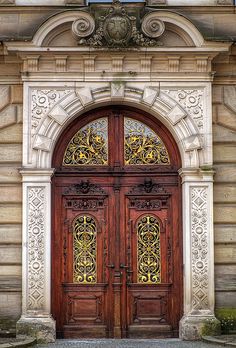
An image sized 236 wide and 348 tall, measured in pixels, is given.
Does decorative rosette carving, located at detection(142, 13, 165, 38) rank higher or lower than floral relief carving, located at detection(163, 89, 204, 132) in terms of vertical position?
higher

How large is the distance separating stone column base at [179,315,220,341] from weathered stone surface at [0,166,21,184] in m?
3.35

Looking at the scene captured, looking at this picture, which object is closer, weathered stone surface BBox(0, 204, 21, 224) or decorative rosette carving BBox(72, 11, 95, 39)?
decorative rosette carving BBox(72, 11, 95, 39)

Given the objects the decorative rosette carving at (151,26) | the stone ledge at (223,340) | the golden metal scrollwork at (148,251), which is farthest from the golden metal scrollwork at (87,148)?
the stone ledge at (223,340)

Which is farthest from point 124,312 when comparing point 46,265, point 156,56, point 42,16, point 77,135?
point 42,16

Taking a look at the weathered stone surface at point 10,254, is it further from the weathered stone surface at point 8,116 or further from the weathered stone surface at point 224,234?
the weathered stone surface at point 224,234

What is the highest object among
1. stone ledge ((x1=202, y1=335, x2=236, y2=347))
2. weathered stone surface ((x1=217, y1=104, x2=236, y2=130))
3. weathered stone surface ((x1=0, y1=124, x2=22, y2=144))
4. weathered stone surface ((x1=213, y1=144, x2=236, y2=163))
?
weathered stone surface ((x1=217, y1=104, x2=236, y2=130))

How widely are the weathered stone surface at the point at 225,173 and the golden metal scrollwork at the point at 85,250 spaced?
2.05 m

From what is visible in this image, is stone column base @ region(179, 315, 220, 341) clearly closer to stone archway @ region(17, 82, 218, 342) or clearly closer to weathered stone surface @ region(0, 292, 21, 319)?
stone archway @ region(17, 82, 218, 342)

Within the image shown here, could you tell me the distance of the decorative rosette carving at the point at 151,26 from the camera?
41.7 feet

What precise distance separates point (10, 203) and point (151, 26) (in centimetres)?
343

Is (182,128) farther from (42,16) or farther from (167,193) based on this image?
(42,16)

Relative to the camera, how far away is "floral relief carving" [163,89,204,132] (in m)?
12.9

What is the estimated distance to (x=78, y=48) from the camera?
12672 mm

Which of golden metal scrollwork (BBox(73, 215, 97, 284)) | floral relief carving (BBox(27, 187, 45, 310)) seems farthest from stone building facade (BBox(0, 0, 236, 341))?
golden metal scrollwork (BBox(73, 215, 97, 284))
